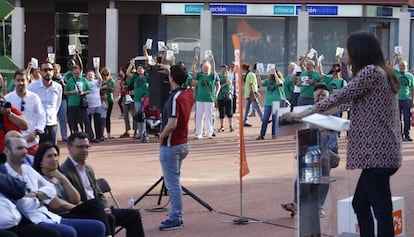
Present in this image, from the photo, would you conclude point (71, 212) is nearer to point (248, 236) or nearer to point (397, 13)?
point (248, 236)

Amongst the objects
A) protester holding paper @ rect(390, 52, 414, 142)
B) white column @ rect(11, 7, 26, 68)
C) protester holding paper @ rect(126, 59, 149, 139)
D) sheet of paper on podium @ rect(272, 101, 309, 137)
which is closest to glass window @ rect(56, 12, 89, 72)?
white column @ rect(11, 7, 26, 68)

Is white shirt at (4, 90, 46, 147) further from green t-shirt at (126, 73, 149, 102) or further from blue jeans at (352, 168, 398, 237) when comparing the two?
green t-shirt at (126, 73, 149, 102)

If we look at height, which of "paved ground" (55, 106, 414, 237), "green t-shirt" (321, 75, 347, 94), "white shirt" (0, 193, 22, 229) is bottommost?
"paved ground" (55, 106, 414, 237)

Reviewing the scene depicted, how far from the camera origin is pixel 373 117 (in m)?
7.02

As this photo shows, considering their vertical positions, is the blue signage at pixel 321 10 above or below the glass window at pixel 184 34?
above

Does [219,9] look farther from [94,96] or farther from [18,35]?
[94,96]

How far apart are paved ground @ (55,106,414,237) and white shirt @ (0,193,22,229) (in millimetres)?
2714

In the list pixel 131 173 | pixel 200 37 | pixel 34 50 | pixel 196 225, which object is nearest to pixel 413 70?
pixel 200 37

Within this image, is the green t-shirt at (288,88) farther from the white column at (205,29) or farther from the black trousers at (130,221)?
the white column at (205,29)

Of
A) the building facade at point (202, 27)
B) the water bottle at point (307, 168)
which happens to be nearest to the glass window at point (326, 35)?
the building facade at point (202, 27)

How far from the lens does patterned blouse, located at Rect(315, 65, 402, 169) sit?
6.98 metres

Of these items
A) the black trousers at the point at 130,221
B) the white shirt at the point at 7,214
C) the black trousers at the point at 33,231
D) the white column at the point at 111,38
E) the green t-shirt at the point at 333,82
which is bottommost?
the black trousers at the point at 130,221

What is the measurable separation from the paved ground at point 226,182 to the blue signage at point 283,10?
67.2 ft

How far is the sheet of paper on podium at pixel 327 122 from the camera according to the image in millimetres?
7035
